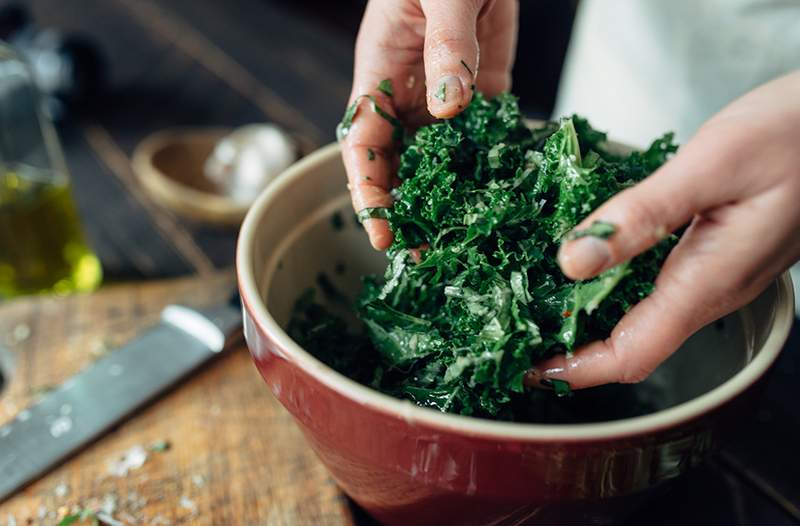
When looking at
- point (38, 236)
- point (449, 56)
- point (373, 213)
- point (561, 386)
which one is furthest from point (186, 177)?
point (561, 386)

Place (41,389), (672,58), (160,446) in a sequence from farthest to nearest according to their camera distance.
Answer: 1. (672,58)
2. (41,389)
3. (160,446)

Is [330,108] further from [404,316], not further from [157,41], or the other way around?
[404,316]

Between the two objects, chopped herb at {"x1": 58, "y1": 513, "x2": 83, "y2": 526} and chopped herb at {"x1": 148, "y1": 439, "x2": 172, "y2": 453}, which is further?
chopped herb at {"x1": 148, "y1": 439, "x2": 172, "y2": 453}

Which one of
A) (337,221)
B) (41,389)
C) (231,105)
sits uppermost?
(337,221)

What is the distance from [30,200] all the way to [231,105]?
143 cm

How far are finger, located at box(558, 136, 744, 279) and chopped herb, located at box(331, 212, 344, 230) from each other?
2.51 feet

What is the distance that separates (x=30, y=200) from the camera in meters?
2.37

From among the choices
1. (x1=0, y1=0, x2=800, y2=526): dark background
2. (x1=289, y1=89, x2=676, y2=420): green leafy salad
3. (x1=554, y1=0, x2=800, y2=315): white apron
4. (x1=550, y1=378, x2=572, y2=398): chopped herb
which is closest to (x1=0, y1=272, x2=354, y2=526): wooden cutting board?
(x1=289, y1=89, x2=676, y2=420): green leafy salad

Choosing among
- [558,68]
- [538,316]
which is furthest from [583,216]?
[558,68]

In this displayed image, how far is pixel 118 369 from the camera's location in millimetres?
1956

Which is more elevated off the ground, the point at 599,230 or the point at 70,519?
the point at 599,230

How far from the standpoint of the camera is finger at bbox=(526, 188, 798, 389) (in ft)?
3.85

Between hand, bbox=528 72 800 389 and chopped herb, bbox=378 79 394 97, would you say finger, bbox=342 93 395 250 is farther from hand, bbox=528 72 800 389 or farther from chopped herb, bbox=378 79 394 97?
hand, bbox=528 72 800 389

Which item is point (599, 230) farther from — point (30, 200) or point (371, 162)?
point (30, 200)
